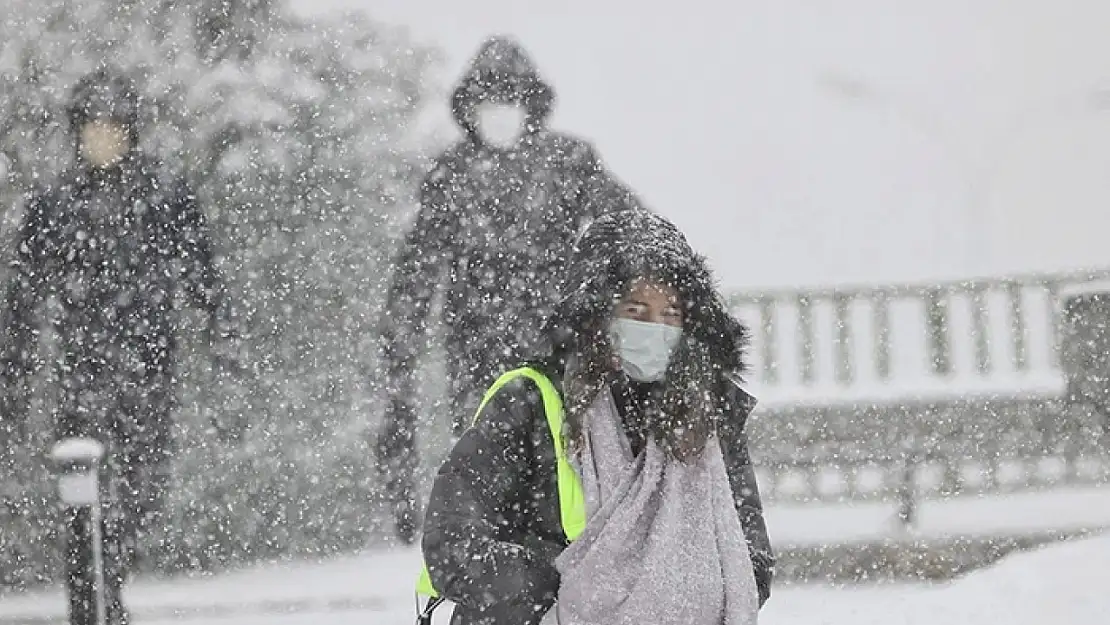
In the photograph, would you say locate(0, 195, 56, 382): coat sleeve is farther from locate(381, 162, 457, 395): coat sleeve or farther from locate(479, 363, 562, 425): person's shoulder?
locate(479, 363, 562, 425): person's shoulder

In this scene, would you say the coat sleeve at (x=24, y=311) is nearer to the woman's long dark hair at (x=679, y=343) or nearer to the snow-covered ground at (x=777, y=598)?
the snow-covered ground at (x=777, y=598)

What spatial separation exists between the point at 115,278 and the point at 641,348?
392 cm

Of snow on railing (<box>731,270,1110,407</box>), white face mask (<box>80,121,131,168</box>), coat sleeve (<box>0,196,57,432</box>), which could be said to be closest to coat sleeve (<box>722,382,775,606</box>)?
white face mask (<box>80,121,131,168</box>)

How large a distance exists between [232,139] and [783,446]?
9.35 ft

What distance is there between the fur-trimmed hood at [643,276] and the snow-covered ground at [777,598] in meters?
3.17

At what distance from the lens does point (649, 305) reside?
295cm

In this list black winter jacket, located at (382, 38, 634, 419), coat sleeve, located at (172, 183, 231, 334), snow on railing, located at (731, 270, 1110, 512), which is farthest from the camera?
snow on railing, located at (731, 270, 1110, 512)

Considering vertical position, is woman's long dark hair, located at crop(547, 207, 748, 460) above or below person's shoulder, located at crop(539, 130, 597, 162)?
below

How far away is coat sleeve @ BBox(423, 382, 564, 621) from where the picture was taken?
273 cm

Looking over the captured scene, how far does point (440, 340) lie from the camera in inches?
259

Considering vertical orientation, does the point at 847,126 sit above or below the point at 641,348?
above

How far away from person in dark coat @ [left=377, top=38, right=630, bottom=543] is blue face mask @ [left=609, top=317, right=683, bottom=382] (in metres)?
2.89

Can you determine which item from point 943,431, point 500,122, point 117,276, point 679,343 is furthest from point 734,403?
point 943,431

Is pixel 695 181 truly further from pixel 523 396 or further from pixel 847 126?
pixel 523 396
